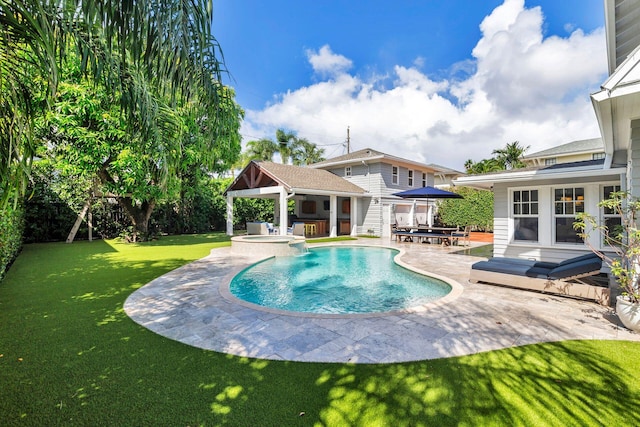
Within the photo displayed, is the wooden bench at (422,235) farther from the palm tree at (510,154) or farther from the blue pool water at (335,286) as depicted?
the palm tree at (510,154)

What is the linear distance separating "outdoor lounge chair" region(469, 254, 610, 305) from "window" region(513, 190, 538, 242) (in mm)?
2747

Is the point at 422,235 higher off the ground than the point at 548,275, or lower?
higher

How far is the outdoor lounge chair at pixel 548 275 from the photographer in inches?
241

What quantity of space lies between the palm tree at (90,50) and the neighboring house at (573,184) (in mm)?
5227

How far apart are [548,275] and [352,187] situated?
52.2 feet

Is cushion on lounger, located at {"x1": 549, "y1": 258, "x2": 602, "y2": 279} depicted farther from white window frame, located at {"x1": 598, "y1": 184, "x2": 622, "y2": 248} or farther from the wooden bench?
the wooden bench

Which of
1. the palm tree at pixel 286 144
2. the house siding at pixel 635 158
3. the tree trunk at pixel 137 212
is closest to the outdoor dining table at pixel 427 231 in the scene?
the house siding at pixel 635 158

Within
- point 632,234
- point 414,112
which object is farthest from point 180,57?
point 414,112

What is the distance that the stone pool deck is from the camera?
162 inches

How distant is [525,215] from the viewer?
10281 millimetres

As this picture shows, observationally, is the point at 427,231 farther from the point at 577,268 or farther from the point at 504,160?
the point at 504,160

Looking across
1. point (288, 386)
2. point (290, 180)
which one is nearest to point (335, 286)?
point (288, 386)

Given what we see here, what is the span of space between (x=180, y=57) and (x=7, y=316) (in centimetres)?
613

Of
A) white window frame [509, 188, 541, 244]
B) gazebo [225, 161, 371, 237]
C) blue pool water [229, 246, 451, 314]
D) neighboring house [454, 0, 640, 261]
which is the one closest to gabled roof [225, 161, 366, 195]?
gazebo [225, 161, 371, 237]
